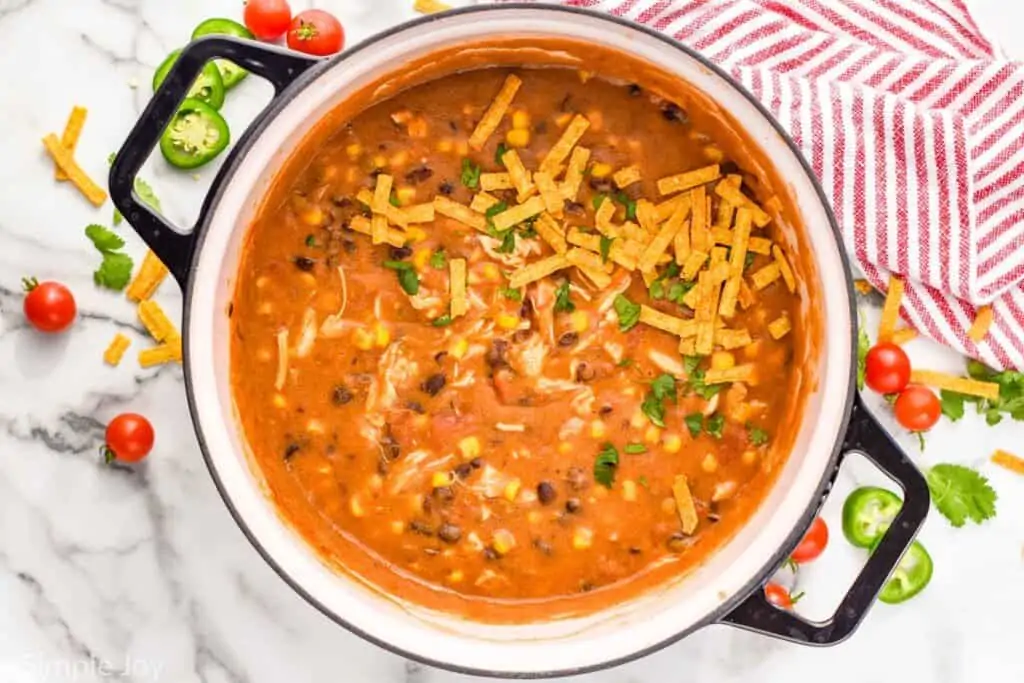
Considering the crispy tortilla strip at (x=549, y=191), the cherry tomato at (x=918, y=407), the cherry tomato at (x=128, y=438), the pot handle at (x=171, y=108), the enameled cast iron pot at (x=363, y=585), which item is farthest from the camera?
the cherry tomato at (x=918, y=407)

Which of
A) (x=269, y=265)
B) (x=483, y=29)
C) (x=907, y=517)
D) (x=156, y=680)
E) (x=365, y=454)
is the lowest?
(x=156, y=680)

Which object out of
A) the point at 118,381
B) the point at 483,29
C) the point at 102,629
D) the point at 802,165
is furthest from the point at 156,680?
the point at 802,165

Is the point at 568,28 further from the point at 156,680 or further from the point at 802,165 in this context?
the point at 156,680

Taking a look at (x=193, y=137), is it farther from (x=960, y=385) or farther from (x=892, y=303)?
(x=960, y=385)

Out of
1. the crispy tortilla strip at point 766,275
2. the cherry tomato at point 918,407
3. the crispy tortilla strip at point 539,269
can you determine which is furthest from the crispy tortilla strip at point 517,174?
the cherry tomato at point 918,407

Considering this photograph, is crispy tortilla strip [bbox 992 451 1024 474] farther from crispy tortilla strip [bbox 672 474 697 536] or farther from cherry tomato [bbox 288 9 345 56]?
cherry tomato [bbox 288 9 345 56]

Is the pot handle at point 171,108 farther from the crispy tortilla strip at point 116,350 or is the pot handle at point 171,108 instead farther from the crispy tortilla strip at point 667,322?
the crispy tortilla strip at point 667,322

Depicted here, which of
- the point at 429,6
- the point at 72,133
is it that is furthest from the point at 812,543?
the point at 72,133
